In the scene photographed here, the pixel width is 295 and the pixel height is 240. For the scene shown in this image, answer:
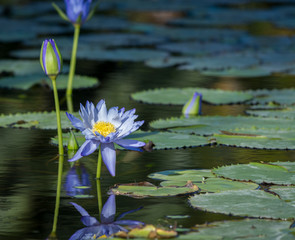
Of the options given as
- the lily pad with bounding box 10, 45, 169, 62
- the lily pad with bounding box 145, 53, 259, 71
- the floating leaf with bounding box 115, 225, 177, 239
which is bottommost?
the floating leaf with bounding box 115, 225, 177, 239

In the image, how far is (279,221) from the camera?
204 centimetres

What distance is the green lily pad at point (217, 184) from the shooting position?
2.39m

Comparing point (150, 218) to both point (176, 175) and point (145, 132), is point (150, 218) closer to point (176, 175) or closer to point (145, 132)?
point (176, 175)

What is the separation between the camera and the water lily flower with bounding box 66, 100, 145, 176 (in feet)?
8.07

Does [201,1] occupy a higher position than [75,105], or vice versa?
[201,1]

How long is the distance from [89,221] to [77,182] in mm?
490

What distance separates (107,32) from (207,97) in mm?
4263

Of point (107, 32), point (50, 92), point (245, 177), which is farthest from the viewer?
point (107, 32)

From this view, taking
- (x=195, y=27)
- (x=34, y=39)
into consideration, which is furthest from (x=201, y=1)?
(x=34, y=39)

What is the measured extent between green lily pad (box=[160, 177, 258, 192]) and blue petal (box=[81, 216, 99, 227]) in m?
0.42

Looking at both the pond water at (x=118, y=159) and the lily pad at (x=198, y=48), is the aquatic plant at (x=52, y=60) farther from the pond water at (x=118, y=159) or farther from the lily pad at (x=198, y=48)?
the lily pad at (x=198, y=48)

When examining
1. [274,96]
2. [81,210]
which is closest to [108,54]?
[274,96]

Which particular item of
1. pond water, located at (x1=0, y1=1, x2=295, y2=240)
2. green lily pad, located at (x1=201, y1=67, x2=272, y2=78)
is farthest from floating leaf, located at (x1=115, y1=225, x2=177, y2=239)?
green lily pad, located at (x1=201, y1=67, x2=272, y2=78)

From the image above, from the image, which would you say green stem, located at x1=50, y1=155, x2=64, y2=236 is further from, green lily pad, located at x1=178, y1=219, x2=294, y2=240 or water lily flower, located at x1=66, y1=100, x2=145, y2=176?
green lily pad, located at x1=178, y1=219, x2=294, y2=240
